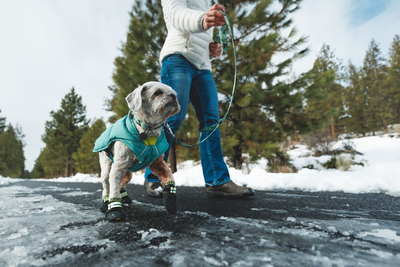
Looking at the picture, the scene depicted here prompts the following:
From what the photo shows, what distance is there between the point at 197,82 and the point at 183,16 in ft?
2.73

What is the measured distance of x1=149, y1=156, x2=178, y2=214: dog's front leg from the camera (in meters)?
1.59

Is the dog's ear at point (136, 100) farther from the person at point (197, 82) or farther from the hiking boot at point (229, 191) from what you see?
the hiking boot at point (229, 191)

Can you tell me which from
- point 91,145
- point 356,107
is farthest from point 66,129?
point 356,107

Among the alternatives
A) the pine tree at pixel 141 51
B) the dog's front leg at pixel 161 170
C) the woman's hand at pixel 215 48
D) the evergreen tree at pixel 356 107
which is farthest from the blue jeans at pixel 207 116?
the evergreen tree at pixel 356 107

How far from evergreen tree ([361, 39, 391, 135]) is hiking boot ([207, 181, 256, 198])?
34.9 metres

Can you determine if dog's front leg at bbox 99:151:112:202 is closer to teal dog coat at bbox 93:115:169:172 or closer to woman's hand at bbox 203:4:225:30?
teal dog coat at bbox 93:115:169:172

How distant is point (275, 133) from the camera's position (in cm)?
797

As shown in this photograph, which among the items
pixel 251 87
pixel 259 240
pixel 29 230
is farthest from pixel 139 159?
pixel 251 87

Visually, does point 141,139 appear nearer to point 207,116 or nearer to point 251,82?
point 207,116

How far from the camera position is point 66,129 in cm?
2573

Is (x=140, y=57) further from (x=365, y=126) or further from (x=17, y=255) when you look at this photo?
(x=365, y=126)

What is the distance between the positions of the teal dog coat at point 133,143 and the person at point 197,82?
Answer: 596 millimetres

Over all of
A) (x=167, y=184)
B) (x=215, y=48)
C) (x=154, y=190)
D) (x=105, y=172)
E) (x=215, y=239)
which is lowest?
(x=215, y=239)

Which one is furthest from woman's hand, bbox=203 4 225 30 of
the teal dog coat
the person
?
the teal dog coat
